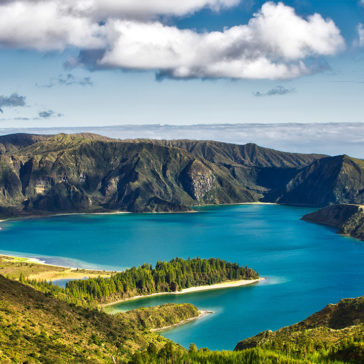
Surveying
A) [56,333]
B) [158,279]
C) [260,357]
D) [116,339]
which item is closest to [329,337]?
[260,357]

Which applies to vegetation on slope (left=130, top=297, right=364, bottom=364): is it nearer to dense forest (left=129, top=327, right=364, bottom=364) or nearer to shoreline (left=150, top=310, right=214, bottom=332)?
dense forest (left=129, top=327, right=364, bottom=364)

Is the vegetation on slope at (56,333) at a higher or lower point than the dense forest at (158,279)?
higher

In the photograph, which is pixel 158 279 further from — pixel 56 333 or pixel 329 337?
pixel 329 337

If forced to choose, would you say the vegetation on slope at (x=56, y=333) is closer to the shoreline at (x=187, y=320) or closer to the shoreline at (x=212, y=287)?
the shoreline at (x=187, y=320)

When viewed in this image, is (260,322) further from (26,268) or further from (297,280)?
(26,268)

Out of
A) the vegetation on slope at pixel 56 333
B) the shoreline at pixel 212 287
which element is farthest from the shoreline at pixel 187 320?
the shoreline at pixel 212 287

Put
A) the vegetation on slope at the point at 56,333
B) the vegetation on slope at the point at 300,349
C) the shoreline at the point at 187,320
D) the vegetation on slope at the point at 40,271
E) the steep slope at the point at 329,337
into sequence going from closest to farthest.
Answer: the vegetation on slope at the point at 300,349 → the steep slope at the point at 329,337 → the vegetation on slope at the point at 56,333 → the shoreline at the point at 187,320 → the vegetation on slope at the point at 40,271

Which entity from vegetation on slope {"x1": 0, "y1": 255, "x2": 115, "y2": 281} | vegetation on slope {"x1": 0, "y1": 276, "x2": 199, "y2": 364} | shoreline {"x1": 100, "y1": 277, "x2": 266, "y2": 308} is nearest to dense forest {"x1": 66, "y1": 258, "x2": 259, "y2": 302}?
shoreline {"x1": 100, "y1": 277, "x2": 266, "y2": 308}
